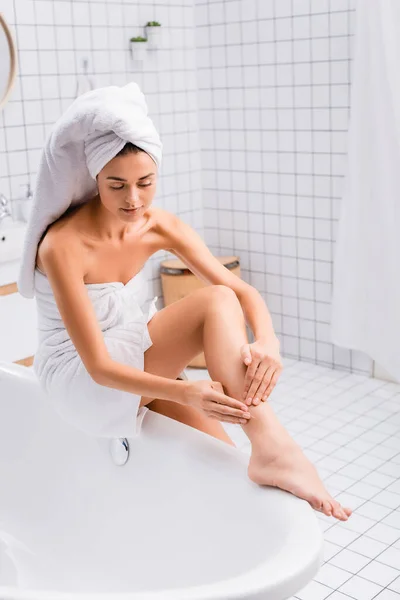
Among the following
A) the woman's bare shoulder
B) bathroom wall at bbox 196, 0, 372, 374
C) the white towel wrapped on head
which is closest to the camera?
the white towel wrapped on head

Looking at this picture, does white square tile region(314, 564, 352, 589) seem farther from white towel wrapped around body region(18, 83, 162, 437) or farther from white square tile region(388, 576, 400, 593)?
white towel wrapped around body region(18, 83, 162, 437)

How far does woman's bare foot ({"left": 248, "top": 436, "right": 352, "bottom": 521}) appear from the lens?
6.03 ft

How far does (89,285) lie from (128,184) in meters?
0.33

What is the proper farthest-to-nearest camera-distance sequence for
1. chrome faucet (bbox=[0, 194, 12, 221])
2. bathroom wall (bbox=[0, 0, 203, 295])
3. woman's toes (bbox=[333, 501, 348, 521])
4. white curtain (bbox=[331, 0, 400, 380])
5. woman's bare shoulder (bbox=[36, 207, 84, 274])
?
bathroom wall (bbox=[0, 0, 203, 295]) → chrome faucet (bbox=[0, 194, 12, 221]) → white curtain (bbox=[331, 0, 400, 380]) → woman's bare shoulder (bbox=[36, 207, 84, 274]) → woman's toes (bbox=[333, 501, 348, 521])

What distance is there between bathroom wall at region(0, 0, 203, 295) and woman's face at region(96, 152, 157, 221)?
5.87ft

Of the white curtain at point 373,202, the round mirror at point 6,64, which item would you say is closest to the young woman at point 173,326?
the white curtain at point 373,202

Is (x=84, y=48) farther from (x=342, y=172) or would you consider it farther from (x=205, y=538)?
(x=205, y=538)

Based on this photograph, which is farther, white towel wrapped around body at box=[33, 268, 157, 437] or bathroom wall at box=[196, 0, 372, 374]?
bathroom wall at box=[196, 0, 372, 374]

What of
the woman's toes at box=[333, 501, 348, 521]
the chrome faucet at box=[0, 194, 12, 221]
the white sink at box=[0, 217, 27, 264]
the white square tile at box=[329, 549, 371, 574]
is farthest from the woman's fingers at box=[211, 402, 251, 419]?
the chrome faucet at box=[0, 194, 12, 221]

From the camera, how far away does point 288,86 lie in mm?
3963

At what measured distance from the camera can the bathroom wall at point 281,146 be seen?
12.5 ft

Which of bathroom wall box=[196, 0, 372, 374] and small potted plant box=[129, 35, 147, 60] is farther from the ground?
small potted plant box=[129, 35, 147, 60]

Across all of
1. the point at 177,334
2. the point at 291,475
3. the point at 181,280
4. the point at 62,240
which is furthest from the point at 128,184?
the point at 181,280

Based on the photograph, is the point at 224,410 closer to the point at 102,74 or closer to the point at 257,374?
the point at 257,374
